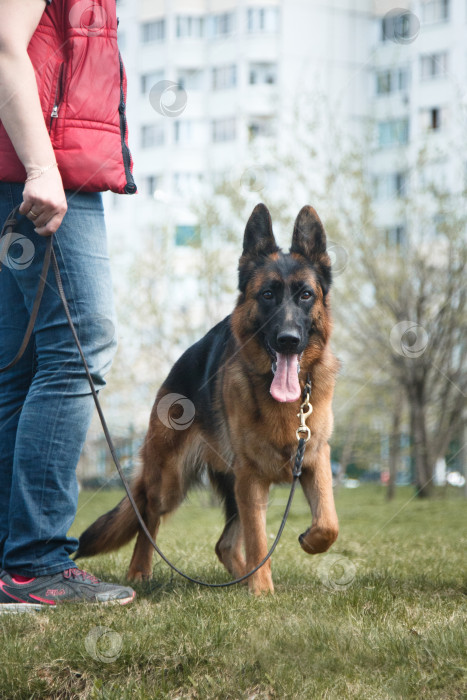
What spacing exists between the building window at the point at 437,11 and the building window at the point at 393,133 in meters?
21.2

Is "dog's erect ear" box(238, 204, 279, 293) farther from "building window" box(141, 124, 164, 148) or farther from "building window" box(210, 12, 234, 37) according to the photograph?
"building window" box(210, 12, 234, 37)

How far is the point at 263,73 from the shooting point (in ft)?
131

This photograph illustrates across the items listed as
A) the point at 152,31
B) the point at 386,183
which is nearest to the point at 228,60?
the point at 152,31

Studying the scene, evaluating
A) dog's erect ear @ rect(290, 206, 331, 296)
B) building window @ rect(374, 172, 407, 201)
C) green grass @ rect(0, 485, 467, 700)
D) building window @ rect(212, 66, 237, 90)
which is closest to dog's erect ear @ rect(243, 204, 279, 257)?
dog's erect ear @ rect(290, 206, 331, 296)

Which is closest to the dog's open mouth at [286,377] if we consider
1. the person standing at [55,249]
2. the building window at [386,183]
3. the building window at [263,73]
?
the person standing at [55,249]

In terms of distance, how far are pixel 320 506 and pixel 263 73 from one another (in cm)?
3935

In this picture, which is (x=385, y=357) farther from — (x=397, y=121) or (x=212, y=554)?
(x=212, y=554)

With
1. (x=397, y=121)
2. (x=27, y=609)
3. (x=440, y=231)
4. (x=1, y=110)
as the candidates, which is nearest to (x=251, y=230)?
(x=1, y=110)

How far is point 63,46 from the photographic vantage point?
9.41 feet

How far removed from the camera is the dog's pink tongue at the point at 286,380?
3.39 meters

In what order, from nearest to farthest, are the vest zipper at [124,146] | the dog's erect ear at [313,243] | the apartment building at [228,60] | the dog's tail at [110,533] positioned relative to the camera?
the vest zipper at [124,146], the dog's erect ear at [313,243], the dog's tail at [110,533], the apartment building at [228,60]

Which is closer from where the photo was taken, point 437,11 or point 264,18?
point 437,11

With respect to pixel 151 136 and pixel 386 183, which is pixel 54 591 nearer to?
pixel 386 183

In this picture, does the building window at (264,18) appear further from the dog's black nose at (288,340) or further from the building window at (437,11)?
the dog's black nose at (288,340)
